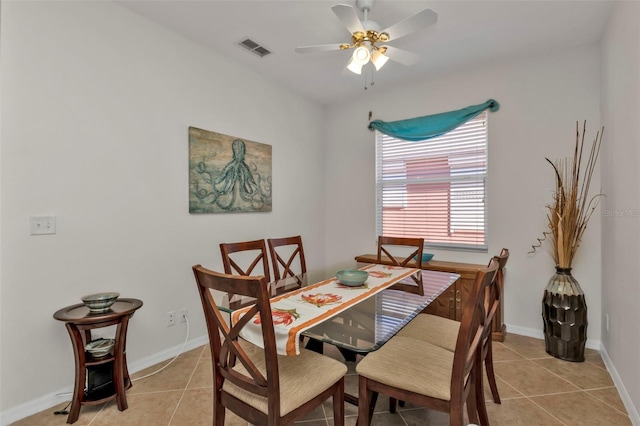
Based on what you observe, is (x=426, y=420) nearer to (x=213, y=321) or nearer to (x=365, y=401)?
(x=365, y=401)

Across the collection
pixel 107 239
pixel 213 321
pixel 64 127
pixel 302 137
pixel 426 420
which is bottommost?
pixel 426 420

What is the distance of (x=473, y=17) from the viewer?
→ 2.36 m

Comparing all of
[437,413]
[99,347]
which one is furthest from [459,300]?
[99,347]

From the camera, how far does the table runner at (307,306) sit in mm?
1300

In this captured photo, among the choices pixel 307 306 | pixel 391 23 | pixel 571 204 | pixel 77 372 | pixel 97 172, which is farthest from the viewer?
pixel 571 204

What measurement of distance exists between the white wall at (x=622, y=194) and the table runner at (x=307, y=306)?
50.9 inches

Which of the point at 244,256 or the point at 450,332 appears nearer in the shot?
the point at 450,332

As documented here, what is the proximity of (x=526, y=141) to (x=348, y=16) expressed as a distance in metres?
2.21

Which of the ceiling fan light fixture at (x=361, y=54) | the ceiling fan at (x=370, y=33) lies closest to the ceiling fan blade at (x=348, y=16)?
the ceiling fan at (x=370, y=33)

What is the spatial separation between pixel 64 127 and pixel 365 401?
7.85ft

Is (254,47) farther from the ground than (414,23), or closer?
farther from the ground

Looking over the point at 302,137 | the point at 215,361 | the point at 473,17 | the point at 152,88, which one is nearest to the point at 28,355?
the point at 215,361

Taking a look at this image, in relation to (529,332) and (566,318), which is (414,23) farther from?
(529,332)

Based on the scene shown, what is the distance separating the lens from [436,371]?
141 centimetres
